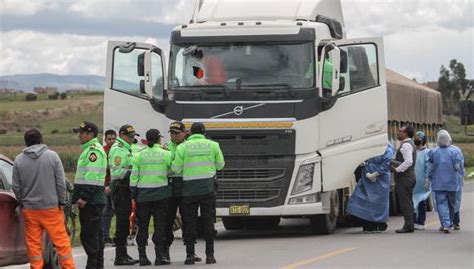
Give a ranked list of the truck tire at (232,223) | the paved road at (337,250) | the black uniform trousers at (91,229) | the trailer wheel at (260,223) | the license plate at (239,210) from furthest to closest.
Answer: the trailer wheel at (260,223)
the truck tire at (232,223)
the license plate at (239,210)
the paved road at (337,250)
the black uniform trousers at (91,229)

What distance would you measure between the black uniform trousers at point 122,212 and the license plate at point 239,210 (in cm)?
334

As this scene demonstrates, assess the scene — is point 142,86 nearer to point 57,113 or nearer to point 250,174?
point 250,174

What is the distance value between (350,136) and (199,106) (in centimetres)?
258

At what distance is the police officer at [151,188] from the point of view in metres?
13.9

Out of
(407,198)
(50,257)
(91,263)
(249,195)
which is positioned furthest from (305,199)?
(50,257)

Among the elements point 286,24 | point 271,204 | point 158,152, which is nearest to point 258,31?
point 286,24

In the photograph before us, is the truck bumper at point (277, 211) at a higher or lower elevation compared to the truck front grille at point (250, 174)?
lower

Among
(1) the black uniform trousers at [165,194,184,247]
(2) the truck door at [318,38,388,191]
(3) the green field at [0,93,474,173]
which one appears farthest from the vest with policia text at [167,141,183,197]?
(3) the green field at [0,93,474,173]

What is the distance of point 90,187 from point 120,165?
6.28ft

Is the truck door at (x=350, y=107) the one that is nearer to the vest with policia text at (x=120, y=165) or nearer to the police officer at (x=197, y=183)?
the police officer at (x=197, y=183)

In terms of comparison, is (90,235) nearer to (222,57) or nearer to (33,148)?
(33,148)

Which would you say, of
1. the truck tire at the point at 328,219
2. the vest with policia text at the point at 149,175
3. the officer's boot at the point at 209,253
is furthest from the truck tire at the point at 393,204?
the vest with policia text at the point at 149,175

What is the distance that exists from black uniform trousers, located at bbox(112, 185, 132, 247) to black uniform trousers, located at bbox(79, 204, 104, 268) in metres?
1.40

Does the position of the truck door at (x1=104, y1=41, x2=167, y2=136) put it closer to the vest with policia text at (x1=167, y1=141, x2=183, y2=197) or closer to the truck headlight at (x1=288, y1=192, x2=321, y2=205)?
the truck headlight at (x1=288, y1=192, x2=321, y2=205)
